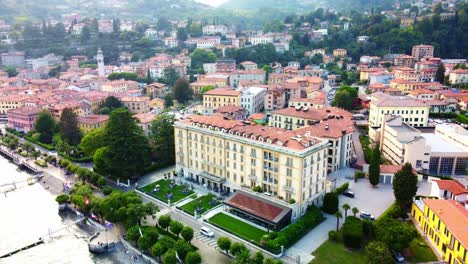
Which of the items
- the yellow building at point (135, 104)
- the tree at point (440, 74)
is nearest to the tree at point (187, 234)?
the yellow building at point (135, 104)

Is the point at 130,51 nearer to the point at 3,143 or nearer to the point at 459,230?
the point at 3,143

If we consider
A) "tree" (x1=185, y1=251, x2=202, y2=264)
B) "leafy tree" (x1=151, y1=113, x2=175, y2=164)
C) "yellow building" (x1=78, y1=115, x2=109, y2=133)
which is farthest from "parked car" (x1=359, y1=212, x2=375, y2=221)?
"yellow building" (x1=78, y1=115, x2=109, y2=133)

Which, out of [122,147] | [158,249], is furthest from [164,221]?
[122,147]

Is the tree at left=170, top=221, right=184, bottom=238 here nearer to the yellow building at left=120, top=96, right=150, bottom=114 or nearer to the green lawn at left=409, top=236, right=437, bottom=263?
the green lawn at left=409, top=236, right=437, bottom=263

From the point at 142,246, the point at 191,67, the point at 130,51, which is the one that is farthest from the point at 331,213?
the point at 130,51

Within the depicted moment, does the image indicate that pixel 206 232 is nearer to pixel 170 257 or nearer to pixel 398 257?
pixel 170 257

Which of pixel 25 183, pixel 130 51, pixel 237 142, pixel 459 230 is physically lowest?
pixel 25 183
